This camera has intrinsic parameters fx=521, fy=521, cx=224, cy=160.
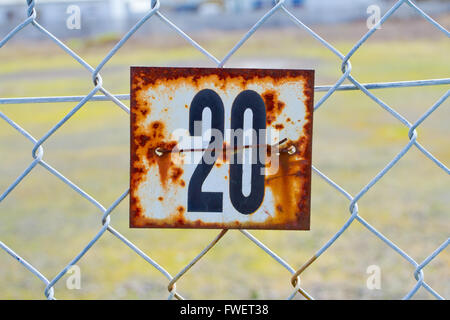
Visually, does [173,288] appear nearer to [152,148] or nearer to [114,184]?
[152,148]

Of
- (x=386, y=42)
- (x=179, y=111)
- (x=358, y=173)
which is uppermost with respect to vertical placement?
(x=386, y=42)

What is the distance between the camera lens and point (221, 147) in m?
0.94

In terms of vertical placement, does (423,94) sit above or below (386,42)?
below

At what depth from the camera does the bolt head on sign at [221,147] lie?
0.93 metres

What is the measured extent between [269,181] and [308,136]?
0.36 ft

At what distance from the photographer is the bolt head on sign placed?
934 mm

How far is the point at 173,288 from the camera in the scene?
104cm

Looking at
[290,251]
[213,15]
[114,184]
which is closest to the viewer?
[290,251]

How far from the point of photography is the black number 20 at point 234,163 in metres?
0.93

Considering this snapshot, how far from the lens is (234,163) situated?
0.95 meters

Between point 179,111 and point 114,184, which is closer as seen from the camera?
point 179,111

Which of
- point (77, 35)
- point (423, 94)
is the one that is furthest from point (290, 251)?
point (77, 35)

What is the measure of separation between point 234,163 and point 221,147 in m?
0.04

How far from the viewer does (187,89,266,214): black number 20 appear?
935 mm
